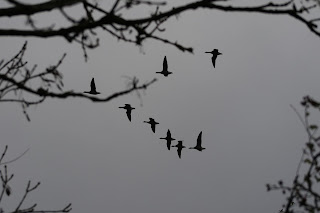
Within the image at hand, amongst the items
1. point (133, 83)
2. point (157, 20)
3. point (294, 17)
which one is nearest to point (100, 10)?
point (157, 20)

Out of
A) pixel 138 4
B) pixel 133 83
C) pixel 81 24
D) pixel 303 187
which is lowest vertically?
pixel 303 187

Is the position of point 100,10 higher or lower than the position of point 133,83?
higher

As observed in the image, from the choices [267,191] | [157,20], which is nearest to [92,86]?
[267,191]

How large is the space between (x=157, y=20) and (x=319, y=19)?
56.8 inches

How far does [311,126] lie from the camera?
5527 millimetres

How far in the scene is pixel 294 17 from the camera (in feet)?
12.5

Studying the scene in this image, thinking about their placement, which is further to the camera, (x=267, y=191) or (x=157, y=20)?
(x=267, y=191)

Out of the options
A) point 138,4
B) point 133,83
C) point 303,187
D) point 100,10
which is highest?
point 100,10

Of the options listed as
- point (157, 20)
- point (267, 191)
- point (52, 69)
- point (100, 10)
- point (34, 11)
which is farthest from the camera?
point (267, 191)

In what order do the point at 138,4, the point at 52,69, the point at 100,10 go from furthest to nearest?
1. the point at 100,10
2. the point at 52,69
3. the point at 138,4

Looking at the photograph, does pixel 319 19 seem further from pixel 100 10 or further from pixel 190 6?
pixel 100 10

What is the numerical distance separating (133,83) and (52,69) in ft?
4.27

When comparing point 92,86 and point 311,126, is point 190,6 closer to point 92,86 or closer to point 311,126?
point 311,126

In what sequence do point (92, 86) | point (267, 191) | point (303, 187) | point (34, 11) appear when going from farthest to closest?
point (92, 86) → point (267, 191) → point (303, 187) → point (34, 11)
